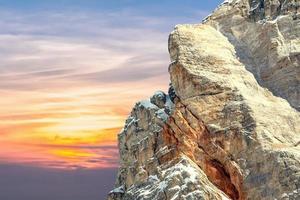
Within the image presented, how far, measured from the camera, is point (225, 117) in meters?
145

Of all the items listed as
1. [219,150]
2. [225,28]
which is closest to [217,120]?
[219,150]

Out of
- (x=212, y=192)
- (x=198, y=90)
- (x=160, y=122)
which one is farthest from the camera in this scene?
(x=160, y=122)

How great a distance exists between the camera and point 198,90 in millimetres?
149625

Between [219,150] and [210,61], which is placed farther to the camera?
[210,61]

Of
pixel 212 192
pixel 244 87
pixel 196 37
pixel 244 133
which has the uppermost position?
pixel 196 37

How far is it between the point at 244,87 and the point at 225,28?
21459 mm

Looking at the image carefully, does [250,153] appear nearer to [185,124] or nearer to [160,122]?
[185,124]

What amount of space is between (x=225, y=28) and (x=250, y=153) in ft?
121

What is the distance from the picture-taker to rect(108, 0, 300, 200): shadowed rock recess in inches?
5433

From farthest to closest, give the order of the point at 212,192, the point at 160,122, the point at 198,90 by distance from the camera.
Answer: the point at 160,122 → the point at 198,90 → the point at 212,192

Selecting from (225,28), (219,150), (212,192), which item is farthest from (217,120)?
(225,28)

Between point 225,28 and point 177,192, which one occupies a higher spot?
point 225,28

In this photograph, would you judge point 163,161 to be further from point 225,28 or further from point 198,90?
point 225,28

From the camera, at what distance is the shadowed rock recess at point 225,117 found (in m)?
138
